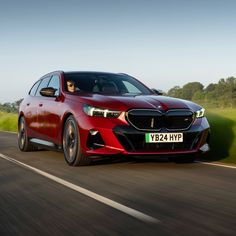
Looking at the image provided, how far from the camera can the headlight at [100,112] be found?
788 centimetres

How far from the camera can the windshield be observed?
9312 mm

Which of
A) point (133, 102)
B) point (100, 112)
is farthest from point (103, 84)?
point (100, 112)

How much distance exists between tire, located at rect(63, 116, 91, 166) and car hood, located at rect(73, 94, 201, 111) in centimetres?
44

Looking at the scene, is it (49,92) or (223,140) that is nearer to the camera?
(49,92)

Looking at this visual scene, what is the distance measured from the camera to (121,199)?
211 inches

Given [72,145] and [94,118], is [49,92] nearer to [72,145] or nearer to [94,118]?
[72,145]

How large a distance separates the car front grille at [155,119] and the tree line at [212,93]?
7.49 m

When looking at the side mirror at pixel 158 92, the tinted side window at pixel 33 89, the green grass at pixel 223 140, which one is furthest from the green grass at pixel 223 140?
the tinted side window at pixel 33 89

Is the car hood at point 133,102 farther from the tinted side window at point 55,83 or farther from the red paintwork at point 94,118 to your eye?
the tinted side window at point 55,83

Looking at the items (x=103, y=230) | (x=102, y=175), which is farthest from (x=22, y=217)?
(x=102, y=175)

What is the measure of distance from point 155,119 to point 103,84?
199 cm

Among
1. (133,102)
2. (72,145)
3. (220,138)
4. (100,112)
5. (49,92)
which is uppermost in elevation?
(49,92)

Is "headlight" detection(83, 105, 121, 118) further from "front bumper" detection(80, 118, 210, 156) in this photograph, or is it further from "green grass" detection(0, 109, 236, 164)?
"green grass" detection(0, 109, 236, 164)

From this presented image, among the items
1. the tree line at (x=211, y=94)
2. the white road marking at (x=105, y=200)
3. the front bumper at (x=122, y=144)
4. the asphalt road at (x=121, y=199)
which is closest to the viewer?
the asphalt road at (x=121, y=199)
